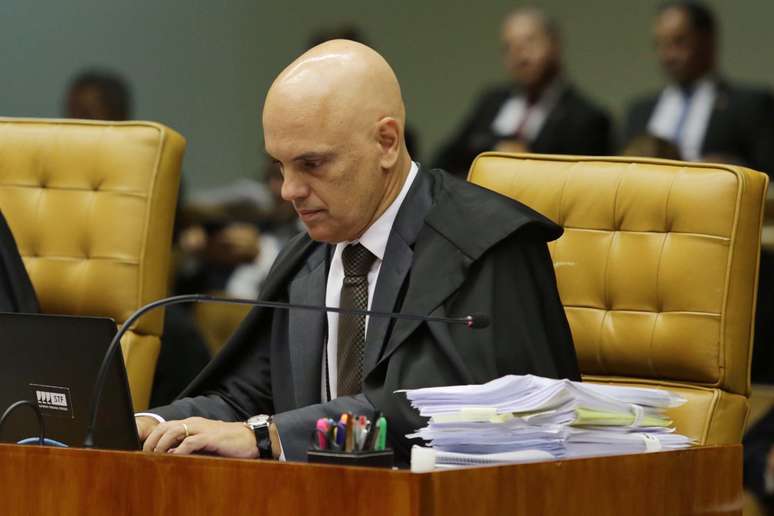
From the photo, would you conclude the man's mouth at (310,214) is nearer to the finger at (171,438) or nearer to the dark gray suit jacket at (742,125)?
the finger at (171,438)

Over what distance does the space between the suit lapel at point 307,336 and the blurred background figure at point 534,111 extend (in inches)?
115

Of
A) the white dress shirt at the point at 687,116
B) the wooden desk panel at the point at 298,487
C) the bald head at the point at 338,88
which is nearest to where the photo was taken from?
the wooden desk panel at the point at 298,487

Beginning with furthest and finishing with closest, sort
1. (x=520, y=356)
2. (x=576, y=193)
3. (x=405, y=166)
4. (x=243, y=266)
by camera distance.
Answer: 1. (x=243, y=266)
2. (x=576, y=193)
3. (x=405, y=166)
4. (x=520, y=356)

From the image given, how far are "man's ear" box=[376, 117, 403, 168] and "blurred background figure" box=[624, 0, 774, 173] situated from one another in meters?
3.21

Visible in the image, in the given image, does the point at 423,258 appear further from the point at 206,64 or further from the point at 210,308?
the point at 206,64

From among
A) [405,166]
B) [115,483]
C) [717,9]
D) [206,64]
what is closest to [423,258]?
[405,166]

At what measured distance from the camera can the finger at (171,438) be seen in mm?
2215

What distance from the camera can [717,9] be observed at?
7355 millimetres

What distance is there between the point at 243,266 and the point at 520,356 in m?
4.19

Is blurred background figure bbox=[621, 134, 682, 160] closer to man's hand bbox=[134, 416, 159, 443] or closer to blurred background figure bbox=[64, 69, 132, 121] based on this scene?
man's hand bbox=[134, 416, 159, 443]

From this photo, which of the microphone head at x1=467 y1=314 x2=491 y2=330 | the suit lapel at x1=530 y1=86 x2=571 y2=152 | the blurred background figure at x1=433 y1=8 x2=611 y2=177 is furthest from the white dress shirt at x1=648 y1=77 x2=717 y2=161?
the microphone head at x1=467 y1=314 x2=491 y2=330

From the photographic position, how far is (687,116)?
19.3 ft

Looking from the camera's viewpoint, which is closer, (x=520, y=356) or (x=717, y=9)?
(x=520, y=356)

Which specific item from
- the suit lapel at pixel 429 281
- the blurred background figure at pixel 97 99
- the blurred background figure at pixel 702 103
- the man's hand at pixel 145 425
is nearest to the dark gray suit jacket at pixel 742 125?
the blurred background figure at pixel 702 103
